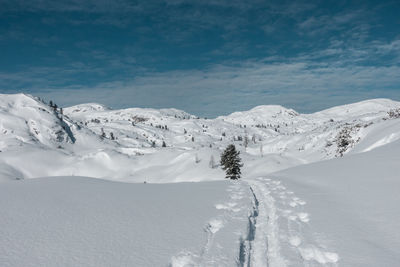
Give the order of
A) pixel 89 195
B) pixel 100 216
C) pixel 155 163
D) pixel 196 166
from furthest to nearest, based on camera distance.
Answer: pixel 155 163 → pixel 196 166 → pixel 89 195 → pixel 100 216

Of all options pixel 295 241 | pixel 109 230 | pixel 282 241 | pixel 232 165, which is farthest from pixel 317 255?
pixel 232 165

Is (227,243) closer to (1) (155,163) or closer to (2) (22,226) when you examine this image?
(2) (22,226)

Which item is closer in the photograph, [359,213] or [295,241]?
[295,241]

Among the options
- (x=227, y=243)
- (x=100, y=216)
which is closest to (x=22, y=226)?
(x=100, y=216)

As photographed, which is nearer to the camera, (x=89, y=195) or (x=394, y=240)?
(x=394, y=240)

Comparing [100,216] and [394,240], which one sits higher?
[100,216]

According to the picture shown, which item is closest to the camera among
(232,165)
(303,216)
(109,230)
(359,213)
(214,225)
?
(109,230)

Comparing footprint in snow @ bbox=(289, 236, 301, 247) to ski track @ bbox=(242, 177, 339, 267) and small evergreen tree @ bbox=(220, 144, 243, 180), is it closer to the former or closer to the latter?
ski track @ bbox=(242, 177, 339, 267)

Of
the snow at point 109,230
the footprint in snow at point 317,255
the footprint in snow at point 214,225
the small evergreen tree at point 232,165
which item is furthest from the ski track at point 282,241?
the small evergreen tree at point 232,165

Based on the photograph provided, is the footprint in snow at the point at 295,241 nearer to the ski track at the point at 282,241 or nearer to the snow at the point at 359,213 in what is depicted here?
the ski track at the point at 282,241

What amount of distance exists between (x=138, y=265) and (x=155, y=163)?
150 meters

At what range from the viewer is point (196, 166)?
12138 centimetres

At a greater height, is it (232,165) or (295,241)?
(295,241)

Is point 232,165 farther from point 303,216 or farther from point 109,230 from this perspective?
point 109,230
